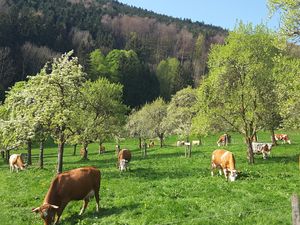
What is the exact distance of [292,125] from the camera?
37406 mm

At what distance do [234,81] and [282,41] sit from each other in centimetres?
1230

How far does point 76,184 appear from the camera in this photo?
18.8m

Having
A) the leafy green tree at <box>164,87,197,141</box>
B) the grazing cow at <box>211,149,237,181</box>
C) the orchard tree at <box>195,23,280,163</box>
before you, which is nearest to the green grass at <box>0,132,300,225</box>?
the grazing cow at <box>211,149,237,181</box>

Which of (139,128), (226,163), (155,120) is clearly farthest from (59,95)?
(155,120)

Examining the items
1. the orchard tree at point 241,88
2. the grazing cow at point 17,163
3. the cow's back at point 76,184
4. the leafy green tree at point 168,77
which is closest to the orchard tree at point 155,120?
the orchard tree at point 241,88

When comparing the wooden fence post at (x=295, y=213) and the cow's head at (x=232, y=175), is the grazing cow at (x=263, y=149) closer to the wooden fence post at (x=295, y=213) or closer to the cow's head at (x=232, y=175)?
the cow's head at (x=232, y=175)

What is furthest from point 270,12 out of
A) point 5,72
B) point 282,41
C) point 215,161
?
point 5,72

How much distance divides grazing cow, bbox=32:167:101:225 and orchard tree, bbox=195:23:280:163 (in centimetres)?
1825

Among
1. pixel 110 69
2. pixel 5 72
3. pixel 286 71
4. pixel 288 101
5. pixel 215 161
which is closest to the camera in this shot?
pixel 215 161

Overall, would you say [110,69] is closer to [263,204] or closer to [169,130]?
[169,130]

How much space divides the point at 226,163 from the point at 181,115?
34.5 metres

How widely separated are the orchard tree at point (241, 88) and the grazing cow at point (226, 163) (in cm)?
701

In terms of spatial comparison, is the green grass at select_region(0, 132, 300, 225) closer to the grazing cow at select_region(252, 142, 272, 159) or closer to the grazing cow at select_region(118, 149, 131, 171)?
the grazing cow at select_region(118, 149, 131, 171)

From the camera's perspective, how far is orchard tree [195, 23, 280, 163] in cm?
3525
